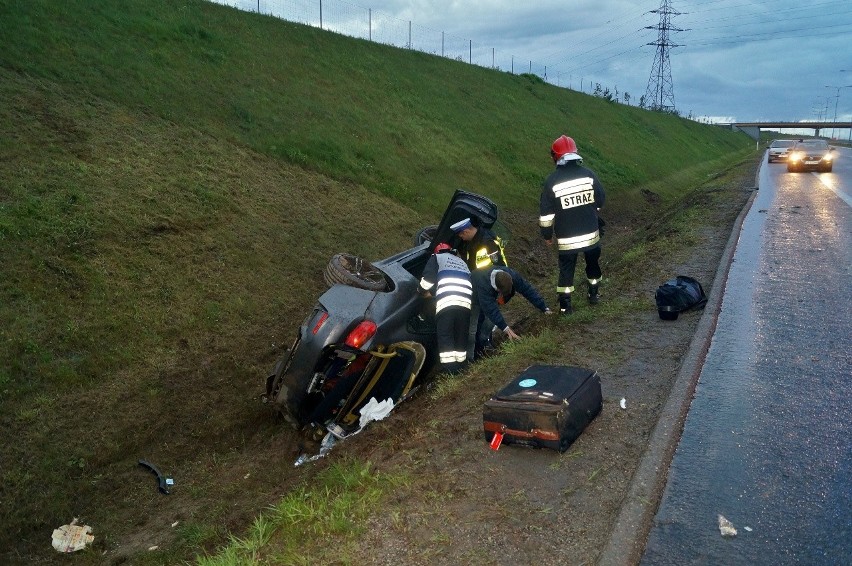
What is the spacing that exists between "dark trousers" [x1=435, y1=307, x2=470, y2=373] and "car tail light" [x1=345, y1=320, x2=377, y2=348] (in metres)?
0.72

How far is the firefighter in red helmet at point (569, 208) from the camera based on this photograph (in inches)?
288

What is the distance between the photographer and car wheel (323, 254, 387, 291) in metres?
6.74

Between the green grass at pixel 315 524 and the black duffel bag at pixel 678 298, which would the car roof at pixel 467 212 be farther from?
the green grass at pixel 315 524

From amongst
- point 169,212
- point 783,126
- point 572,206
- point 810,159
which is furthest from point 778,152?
point 783,126

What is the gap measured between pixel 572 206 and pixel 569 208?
0.12ft

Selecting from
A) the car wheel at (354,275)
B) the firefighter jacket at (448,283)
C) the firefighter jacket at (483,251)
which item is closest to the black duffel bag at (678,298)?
the firefighter jacket at (483,251)

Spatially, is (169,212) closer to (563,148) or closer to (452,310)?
(452,310)

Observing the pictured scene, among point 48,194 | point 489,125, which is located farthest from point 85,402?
point 489,125

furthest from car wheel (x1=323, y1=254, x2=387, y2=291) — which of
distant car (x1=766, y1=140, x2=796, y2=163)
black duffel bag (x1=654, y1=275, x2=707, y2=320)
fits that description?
distant car (x1=766, y1=140, x2=796, y2=163)

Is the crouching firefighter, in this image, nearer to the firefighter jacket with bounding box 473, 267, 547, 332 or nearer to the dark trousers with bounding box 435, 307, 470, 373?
the dark trousers with bounding box 435, 307, 470, 373

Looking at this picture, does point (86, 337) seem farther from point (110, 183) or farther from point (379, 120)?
point (379, 120)

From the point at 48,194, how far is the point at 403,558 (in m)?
7.43

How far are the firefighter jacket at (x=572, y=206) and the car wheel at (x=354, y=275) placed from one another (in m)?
1.88

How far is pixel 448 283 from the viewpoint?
6410 mm
